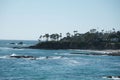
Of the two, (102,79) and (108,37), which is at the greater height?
(108,37)

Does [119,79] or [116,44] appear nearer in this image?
[119,79]

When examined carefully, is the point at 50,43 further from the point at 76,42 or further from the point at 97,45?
the point at 97,45

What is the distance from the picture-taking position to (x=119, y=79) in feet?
174

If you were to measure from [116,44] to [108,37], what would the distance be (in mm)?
26996

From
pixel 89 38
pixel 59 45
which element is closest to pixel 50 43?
pixel 59 45

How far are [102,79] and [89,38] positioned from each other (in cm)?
12981

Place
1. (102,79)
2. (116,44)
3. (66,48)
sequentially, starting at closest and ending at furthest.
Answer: (102,79) → (116,44) → (66,48)

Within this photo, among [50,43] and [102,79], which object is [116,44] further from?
[102,79]

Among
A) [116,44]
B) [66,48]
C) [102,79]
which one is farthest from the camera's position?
[66,48]

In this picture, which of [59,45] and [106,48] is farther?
[59,45]

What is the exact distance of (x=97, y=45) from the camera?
536ft

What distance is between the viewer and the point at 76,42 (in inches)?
6767

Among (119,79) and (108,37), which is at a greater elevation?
(108,37)

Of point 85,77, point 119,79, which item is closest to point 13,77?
point 85,77
